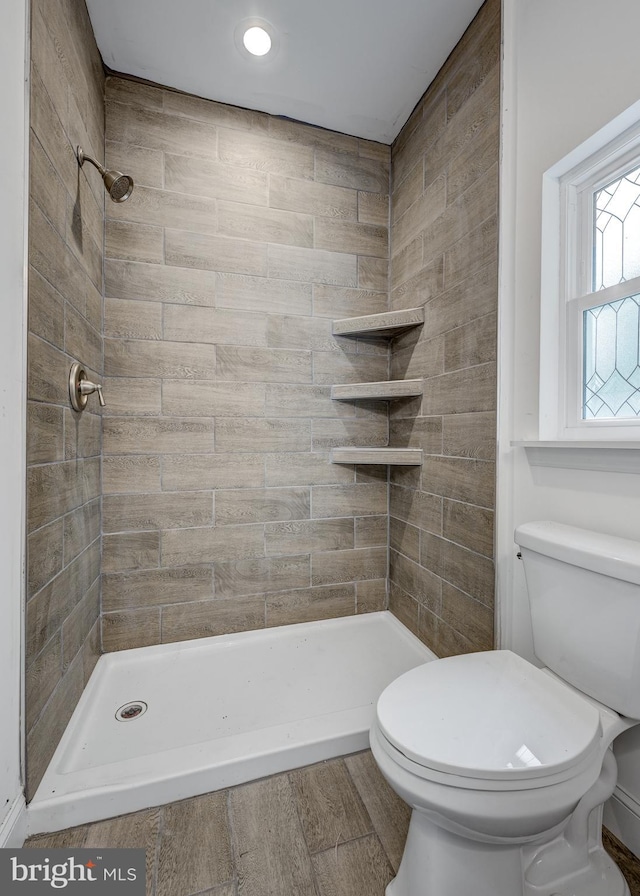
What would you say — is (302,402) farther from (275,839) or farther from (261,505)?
(275,839)

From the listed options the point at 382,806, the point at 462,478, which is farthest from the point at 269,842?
the point at 462,478

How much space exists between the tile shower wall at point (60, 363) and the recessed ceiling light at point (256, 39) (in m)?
0.55

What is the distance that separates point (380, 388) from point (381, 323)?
0.98 ft

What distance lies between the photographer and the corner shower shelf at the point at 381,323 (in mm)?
1806

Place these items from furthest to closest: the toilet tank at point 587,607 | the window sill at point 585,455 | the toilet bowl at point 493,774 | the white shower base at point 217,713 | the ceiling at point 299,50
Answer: the ceiling at point 299,50 < the white shower base at point 217,713 < the window sill at point 585,455 < the toilet tank at point 587,607 < the toilet bowl at point 493,774

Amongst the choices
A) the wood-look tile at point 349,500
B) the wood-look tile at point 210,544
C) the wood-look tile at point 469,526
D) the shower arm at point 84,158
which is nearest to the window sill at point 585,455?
the wood-look tile at point 469,526

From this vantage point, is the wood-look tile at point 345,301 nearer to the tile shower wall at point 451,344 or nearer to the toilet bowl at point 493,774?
the tile shower wall at point 451,344

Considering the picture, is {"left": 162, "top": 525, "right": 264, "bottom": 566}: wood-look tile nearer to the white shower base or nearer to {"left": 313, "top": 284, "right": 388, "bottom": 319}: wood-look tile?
the white shower base

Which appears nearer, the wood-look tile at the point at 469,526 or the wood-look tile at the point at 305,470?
the wood-look tile at the point at 469,526

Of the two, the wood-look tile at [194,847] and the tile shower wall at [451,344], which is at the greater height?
the tile shower wall at [451,344]

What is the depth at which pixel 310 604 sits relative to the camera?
79.1 inches

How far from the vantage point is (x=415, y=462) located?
1.79m

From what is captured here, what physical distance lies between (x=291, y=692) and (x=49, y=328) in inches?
58.6

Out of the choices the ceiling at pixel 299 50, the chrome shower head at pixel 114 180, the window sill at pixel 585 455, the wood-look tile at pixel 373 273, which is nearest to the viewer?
the window sill at pixel 585 455
